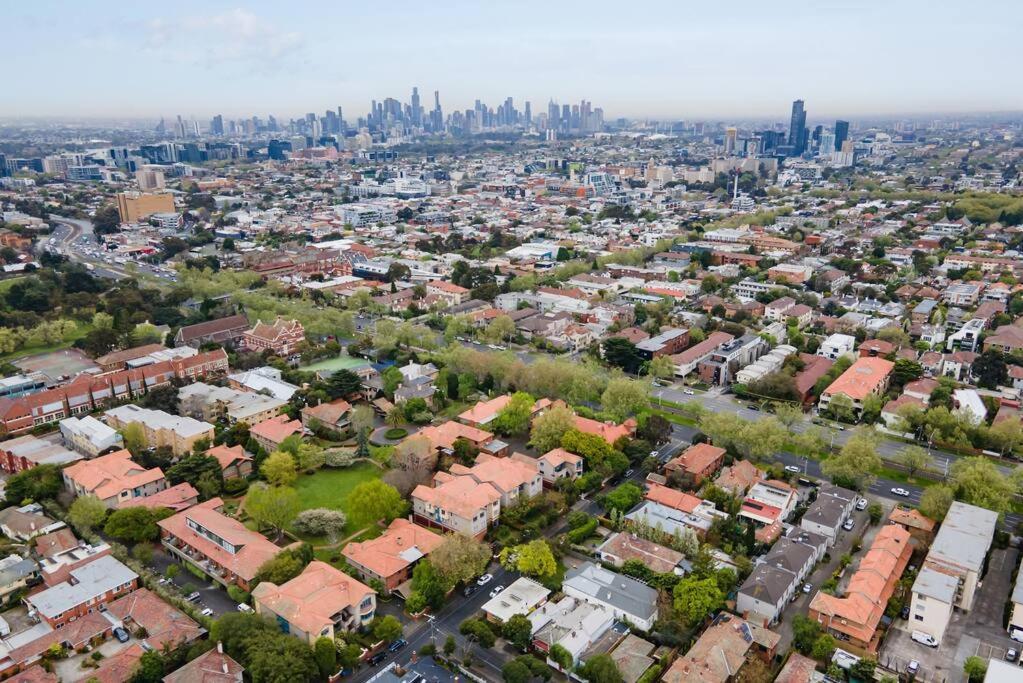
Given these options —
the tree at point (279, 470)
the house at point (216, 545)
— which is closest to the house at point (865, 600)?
the house at point (216, 545)

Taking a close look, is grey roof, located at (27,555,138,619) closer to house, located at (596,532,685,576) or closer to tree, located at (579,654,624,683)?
tree, located at (579,654,624,683)

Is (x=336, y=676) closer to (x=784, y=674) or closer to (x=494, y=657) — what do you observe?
(x=494, y=657)

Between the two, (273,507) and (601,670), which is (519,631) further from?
(273,507)

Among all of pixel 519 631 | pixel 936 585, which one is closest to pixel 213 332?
pixel 519 631

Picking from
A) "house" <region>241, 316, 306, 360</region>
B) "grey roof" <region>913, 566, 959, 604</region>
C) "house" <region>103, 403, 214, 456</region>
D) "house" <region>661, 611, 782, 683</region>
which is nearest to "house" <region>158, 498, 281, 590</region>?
"house" <region>103, 403, 214, 456</region>

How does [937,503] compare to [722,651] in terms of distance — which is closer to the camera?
[722,651]

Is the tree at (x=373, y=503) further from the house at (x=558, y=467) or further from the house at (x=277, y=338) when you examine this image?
the house at (x=277, y=338)

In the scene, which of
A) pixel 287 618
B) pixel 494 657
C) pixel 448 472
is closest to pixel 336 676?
pixel 287 618
